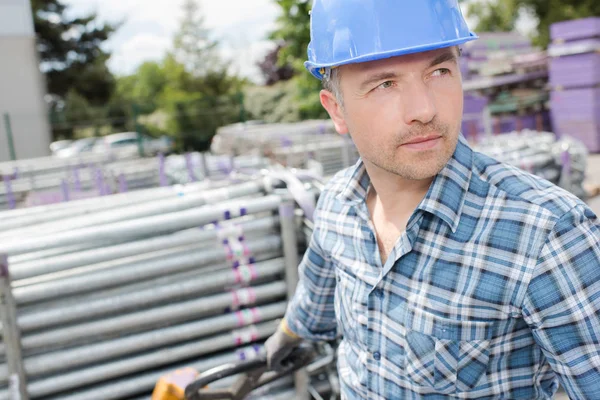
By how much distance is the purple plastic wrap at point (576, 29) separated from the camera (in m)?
13.9

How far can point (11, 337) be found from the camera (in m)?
2.11

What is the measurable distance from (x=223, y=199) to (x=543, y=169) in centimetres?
387

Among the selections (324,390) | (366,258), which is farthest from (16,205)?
(366,258)

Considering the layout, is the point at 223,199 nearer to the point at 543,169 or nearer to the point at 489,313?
the point at 489,313

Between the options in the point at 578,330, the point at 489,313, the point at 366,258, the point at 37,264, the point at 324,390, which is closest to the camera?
the point at 578,330

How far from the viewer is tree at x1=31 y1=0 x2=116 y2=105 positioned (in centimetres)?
2866

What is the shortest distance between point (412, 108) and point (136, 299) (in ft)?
4.67

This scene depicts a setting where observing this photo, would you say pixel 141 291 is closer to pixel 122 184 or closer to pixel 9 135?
pixel 122 184

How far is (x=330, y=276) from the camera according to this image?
1.90 meters

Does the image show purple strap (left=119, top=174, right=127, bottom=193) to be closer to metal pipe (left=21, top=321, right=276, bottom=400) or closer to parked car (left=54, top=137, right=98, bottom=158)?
metal pipe (left=21, top=321, right=276, bottom=400)

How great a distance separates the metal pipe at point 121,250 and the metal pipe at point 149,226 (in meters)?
0.04

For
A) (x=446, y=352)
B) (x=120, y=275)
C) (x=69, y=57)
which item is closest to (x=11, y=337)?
(x=120, y=275)

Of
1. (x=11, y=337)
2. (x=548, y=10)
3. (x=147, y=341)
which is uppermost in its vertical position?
(x=548, y=10)

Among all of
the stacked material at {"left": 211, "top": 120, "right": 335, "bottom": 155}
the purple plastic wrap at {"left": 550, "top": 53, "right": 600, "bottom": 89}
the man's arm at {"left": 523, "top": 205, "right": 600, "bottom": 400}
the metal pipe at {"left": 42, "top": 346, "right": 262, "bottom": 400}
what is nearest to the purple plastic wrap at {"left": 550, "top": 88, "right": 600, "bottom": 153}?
the purple plastic wrap at {"left": 550, "top": 53, "right": 600, "bottom": 89}
